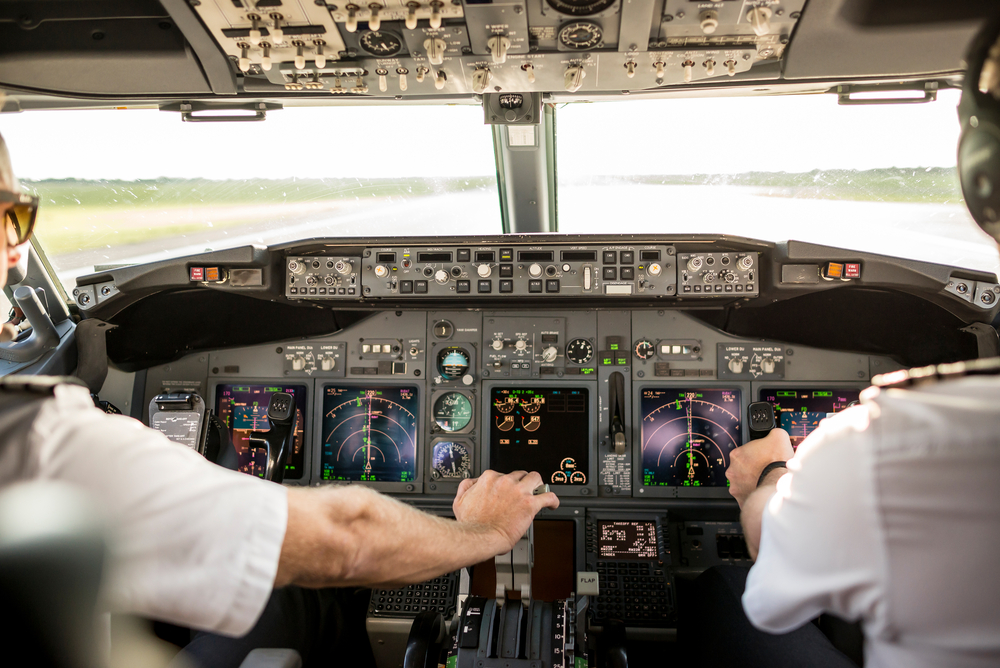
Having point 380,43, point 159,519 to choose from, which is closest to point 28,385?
→ point 159,519

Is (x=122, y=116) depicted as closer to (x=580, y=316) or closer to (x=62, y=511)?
(x=580, y=316)

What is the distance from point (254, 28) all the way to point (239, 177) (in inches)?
71.6

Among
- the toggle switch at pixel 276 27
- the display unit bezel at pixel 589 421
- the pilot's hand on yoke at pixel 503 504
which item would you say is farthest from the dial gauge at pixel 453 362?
the toggle switch at pixel 276 27

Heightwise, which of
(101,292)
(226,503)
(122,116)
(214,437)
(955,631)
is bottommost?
(214,437)

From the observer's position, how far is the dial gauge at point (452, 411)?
3.03m

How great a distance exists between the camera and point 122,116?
9.30 ft

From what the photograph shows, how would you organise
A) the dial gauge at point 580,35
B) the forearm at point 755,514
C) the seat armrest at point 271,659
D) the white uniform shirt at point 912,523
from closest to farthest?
the white uniform shirt at point 912,523
the seat armrest at point 271,659
the forearm at point 755,514
the dial gauge at point 580,35

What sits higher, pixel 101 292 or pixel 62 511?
pixel 101 292

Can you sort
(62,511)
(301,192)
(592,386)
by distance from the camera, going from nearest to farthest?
(62,511) → (592,386) → (301,192)

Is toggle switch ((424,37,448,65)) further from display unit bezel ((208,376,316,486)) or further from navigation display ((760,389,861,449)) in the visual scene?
navigation display ((760,389,861,449))

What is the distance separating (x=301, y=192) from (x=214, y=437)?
132 centimetres

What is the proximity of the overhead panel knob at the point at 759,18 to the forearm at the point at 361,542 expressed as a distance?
1318 millimetres

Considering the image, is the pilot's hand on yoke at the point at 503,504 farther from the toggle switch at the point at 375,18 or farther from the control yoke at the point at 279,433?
the control yoke at the point at 279,433

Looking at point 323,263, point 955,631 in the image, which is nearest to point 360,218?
point 323,263
